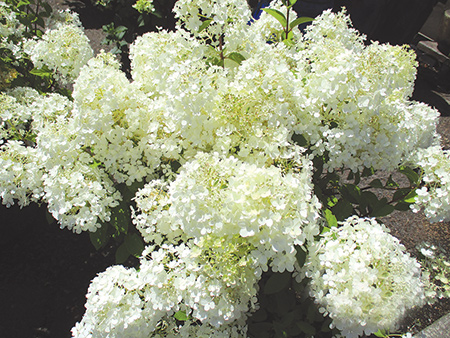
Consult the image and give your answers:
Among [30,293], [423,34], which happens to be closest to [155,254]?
[30,293]

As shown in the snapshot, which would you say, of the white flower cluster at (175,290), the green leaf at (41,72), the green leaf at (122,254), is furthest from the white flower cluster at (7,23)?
Result: the white flower cluster at (175,290)

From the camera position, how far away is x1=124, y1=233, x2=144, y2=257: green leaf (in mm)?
1623

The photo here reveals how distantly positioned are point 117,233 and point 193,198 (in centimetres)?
70

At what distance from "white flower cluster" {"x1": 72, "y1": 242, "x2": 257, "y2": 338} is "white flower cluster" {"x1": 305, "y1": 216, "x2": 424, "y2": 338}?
29 cm

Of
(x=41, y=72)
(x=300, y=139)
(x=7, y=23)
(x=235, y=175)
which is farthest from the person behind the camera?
(x=7, y=23)

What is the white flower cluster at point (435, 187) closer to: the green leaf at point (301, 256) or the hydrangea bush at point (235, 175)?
the hydrangea bush at point (235, 175)

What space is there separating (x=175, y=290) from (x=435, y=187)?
4.24 ft

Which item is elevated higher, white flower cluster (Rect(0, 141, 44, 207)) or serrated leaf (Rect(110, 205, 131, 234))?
serrated leaf (Rect(110, 205, 131, 234))

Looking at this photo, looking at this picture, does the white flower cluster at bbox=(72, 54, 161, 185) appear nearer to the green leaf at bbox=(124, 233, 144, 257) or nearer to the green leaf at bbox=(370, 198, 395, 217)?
the green leaf at bbox=(124, 233, 144, 257)

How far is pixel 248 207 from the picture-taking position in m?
1.11

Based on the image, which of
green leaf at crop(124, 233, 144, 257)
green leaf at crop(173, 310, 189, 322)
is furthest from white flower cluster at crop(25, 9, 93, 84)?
green leaf at crop(173, 310, 189, 322)

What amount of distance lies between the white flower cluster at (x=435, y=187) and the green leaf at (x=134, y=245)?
1.31 m

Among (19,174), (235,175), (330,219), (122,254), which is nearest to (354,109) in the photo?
(330,219)

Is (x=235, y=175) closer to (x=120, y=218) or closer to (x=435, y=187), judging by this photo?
(x=120, y=218)
